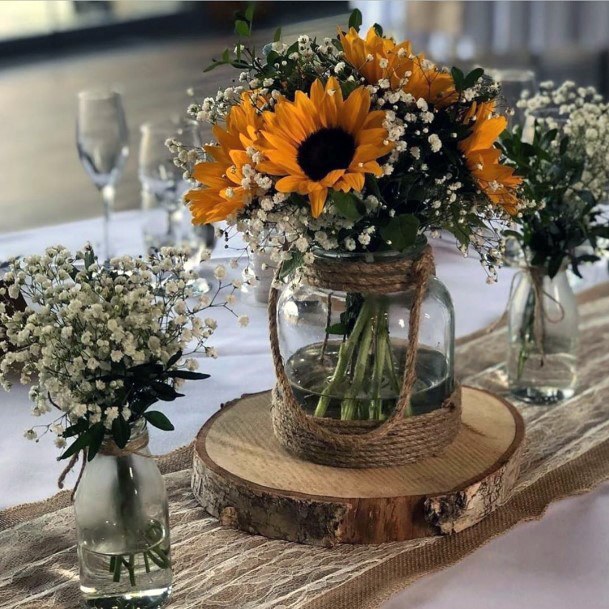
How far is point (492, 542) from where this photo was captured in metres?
1.07

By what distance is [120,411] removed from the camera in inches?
34.9

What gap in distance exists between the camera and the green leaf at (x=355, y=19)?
3.43 ft

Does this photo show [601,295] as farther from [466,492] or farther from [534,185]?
[466,492]

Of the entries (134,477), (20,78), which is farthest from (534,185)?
(20,78)

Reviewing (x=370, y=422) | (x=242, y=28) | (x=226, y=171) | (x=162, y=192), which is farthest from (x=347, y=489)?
(x=162, y=192)

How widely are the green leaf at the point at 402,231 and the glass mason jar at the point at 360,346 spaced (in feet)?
0.25

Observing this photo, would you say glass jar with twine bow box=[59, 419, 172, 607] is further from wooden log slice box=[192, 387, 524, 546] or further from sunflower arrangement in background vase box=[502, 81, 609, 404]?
sunflower arrangement in background vase box=[502, 81, 609, 404]

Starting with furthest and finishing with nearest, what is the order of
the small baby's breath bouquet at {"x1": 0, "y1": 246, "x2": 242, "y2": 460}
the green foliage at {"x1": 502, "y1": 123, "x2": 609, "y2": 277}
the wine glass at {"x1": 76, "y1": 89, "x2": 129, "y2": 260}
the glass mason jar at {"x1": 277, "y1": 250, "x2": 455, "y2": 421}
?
the wine glass at {"x1": 76, "y1": 89, "x2": 129, "y2": 260}
the green foliage at {"x1": 502, "y1": 123, "x2": 609, "y2": 277}
the glass mason jar at {"x1": 277, "y1": 250, "x2": 455, "y2": 421}
the small baby's breath bouquet at {"x1": 0, "y1": 246, "x2": 242, "y2": 460}

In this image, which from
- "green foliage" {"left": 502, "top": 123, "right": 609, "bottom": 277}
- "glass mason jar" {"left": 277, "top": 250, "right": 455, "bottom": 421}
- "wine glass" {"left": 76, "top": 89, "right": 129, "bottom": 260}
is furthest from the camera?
"wine glass" {"left": 76, "top": 89, "right": 129, "bottom": 260}

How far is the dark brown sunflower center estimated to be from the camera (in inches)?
37.5

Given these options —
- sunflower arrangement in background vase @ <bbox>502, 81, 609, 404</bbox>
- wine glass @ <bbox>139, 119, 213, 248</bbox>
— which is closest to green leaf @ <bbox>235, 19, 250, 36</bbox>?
sunflower arrangement in background vase @ <bbox>502, 81, 609, 404</bbox>

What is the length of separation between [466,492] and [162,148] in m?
1.04

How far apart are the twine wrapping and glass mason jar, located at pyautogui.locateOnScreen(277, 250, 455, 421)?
11 mm

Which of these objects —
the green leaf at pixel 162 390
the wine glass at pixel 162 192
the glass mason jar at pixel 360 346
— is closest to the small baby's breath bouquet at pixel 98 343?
the green leaf at pixel 162 390
